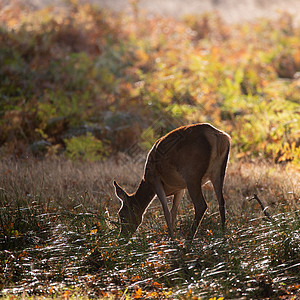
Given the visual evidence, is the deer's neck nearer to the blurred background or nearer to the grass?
the grass

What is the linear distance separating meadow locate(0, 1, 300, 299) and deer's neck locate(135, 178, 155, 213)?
393mm

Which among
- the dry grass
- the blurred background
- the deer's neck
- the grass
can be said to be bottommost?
the dry grass

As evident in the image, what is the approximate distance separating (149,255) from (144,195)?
3.44 ft

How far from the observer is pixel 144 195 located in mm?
6281

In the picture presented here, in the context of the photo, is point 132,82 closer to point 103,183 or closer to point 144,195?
point 103,183

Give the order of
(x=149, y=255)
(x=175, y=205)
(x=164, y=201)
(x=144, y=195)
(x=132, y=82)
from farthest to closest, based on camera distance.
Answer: (x=132, y=82) → (x=175, y=205) → (x=144, y=195) → (x=164, y=201) → (x=149, y=255)

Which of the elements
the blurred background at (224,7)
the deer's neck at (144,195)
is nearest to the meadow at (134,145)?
the deer's neck at (144,195)

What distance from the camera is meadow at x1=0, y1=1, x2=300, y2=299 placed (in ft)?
16.8

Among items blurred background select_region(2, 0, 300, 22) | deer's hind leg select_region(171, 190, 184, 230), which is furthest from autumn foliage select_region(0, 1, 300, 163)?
blurred background select_region(2, 0, 300, 22)

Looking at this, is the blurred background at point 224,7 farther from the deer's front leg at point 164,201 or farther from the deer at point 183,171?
the deer's front leg at point 164,201

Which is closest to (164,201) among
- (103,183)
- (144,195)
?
(144,195)

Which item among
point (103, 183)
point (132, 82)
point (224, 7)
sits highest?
point (224, 7)

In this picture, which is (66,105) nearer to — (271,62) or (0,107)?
(0,107)

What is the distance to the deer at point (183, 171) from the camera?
5.71 meters
